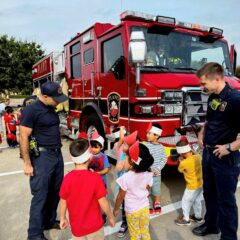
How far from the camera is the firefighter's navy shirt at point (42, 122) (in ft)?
9.87

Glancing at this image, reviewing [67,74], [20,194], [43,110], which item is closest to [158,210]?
[43,110]

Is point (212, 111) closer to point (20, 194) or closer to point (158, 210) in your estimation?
point (158, 210)

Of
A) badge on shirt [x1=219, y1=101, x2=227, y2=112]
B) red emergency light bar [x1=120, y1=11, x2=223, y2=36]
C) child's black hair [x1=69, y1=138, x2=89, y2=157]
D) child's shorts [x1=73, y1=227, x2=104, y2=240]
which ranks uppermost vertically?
red emergency light bar [x1=120, y1=11, x2=223, y2=36]

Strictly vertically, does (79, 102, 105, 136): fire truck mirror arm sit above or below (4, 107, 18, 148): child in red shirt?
above

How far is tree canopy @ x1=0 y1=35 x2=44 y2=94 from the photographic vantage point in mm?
27578

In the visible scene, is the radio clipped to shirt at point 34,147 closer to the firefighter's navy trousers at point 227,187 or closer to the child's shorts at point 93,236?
the child's shorts at point 93,236

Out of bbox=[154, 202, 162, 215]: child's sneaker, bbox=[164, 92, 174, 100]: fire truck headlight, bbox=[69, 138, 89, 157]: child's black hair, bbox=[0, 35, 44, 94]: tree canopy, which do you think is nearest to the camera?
bbox=[69, 138, 89, 157]: child's black hair

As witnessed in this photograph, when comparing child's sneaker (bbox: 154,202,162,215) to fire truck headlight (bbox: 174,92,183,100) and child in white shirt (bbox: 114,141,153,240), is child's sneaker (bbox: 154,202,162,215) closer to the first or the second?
child in white shirt (bbox: 114,141,153,240)

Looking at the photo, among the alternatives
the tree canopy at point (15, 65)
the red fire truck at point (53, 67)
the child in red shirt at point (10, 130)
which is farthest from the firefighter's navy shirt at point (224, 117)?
the tree canopy at point (15, 65)

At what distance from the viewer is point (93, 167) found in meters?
3.52

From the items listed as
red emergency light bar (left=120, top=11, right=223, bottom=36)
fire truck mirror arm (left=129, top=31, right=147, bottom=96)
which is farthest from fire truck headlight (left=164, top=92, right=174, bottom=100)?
red emergency light bar (left=120, top=11, right=223, bottom=36)

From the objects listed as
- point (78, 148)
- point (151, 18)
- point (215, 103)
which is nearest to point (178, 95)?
point (151, 18)

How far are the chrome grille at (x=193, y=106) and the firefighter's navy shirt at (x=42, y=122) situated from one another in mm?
2113

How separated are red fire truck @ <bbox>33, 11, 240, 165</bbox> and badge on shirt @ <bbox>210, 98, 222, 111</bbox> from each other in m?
1.32
